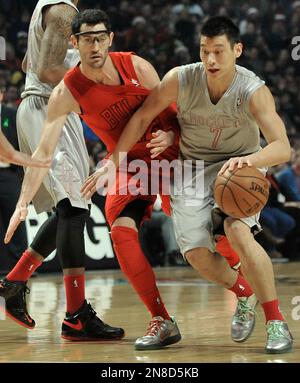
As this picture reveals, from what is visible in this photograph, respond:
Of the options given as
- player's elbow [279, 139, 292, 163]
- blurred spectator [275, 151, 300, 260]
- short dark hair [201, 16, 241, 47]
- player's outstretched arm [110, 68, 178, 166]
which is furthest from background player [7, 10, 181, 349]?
blurred spectator [275, 151, 300, 260]

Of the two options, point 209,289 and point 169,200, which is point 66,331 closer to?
point 169,200

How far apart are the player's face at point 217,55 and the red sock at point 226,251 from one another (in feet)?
3.03

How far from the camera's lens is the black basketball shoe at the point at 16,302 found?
5.39m

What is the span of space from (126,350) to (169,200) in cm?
91

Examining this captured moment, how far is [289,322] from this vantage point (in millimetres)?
5551

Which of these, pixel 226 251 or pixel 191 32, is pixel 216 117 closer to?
pixel 226 251

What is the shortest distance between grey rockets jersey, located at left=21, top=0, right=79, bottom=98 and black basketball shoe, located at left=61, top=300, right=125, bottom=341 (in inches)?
55.6

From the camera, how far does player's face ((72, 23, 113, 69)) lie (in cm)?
489

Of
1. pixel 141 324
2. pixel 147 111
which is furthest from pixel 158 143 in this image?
pixel 141 324

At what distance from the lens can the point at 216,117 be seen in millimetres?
4820

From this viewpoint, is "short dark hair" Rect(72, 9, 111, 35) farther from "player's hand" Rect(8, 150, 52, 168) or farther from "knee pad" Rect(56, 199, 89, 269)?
"knee pad" Rect(56, 199, 89, 269)

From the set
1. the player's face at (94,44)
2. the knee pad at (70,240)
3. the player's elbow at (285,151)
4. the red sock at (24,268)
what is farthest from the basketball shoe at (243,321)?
the player's face at (94,44)

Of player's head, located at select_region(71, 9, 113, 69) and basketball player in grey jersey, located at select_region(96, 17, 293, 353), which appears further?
player's head, located at select_region(71, 9, 113, 69)

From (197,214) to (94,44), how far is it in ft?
3.49
